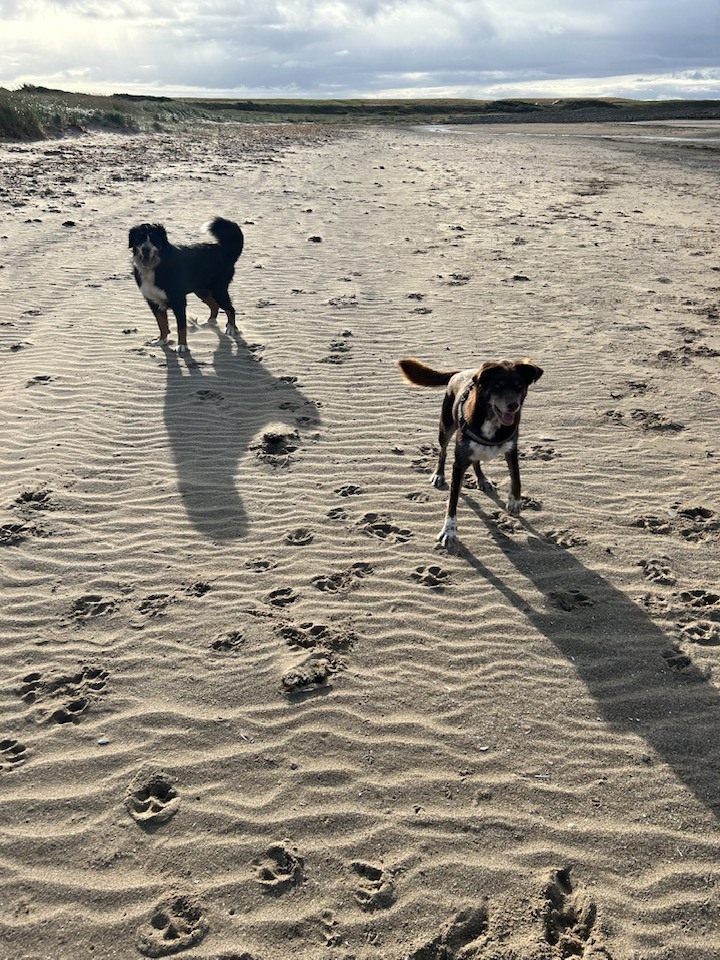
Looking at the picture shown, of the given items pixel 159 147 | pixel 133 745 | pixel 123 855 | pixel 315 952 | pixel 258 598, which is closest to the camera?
pixel 315 952

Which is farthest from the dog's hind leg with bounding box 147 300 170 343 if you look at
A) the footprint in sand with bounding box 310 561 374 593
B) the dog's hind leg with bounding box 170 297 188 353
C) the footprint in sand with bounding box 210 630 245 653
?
the footprint in sand with bounding box 210 630 245 653

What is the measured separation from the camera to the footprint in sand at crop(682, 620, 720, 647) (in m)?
4.62

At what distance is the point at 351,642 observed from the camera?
4.73 m

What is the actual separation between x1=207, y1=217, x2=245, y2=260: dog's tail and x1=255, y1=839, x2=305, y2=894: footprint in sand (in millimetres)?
8566

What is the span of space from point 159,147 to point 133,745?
30.0 metres

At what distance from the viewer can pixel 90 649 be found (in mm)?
4672

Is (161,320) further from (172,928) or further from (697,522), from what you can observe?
(172,928)

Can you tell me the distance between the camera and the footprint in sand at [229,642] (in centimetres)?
466

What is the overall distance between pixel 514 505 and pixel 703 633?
1843 mm

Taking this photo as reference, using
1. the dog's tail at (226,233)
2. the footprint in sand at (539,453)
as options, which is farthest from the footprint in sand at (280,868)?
the dog's tail at (226,233)

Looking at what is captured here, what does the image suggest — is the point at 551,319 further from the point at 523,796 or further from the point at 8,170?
the point at 8,170

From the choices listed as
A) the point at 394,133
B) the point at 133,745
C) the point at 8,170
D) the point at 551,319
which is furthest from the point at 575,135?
the point at 133,745

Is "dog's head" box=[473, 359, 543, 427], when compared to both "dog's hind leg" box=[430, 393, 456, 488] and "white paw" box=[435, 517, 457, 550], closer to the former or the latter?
"dog's hind leg" box=[430, 393, 456, 488]

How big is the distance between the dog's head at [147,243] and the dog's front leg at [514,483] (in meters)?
5.79
